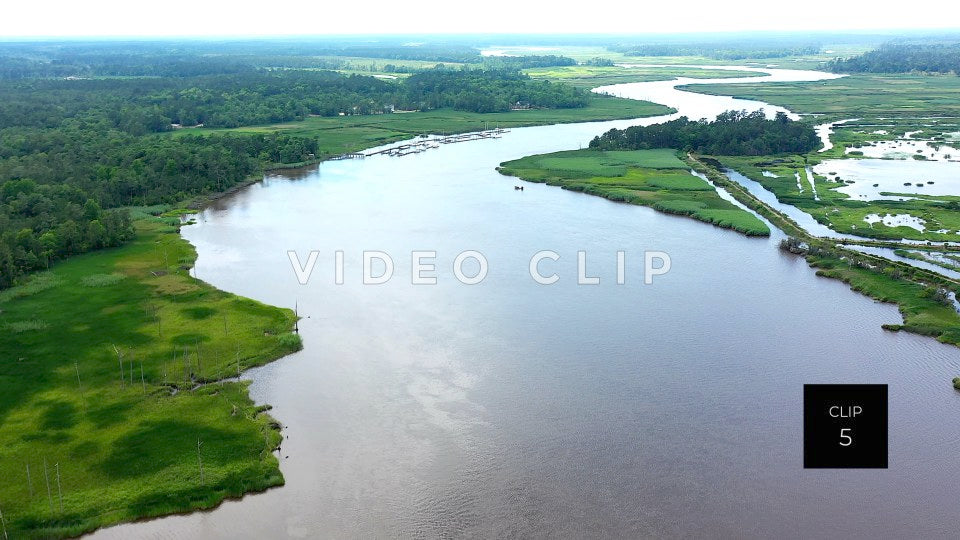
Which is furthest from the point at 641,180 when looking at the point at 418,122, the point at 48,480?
the point at 48,480

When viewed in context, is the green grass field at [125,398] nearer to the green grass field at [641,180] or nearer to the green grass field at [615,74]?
the green grass field at [641,180]

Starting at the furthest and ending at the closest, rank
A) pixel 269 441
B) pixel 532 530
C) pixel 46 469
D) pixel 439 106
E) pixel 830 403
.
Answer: pixel 439 106 < pixel 269 441 < pixel 46 469 < pixel 532 530 < pixel 830 403

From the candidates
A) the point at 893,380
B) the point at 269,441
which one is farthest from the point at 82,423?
the point at 893,380

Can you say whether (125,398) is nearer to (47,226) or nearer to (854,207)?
(47,226)

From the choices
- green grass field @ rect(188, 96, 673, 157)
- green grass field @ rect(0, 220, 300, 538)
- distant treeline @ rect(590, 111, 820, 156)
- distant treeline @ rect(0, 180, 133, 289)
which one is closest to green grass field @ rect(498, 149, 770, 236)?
distant treeline @ rect(590, 111, 820, 156)

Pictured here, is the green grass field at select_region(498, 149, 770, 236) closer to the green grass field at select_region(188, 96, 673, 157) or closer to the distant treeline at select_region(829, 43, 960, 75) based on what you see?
the green grass field at select_region(188, 96, 673, 157)

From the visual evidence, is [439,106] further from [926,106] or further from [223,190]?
[926,106]
